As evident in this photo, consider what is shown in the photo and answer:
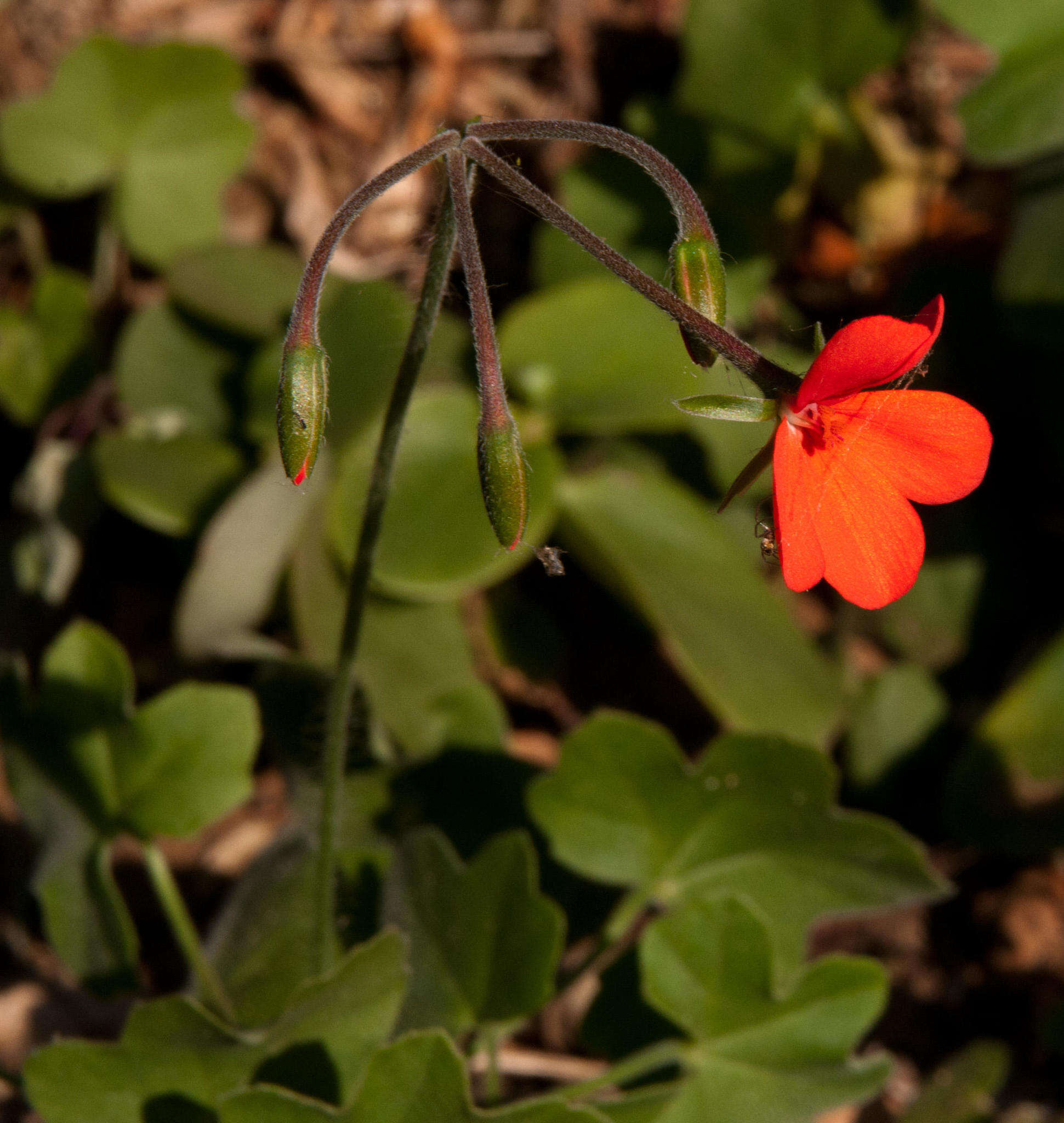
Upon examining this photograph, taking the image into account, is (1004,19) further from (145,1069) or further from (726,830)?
(145,1069)

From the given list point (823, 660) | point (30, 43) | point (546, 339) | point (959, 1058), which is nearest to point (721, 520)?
point (823, 660)

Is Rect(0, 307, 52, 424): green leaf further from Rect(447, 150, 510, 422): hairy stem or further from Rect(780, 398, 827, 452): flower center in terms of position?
Rect(780, 398, 827, 452): flower center

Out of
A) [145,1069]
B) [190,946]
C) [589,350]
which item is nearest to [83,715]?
[190,946]

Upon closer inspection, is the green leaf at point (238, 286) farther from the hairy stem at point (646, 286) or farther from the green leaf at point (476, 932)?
the hairy stem at point (646, 286)

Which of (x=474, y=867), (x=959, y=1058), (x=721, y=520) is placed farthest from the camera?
(x=721, y=520)

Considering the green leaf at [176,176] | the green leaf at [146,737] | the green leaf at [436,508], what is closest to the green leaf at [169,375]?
the green leaf at [176,176]

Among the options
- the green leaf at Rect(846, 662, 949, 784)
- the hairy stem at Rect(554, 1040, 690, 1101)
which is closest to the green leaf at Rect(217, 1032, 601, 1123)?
the hairy stem at Rect(554, 1040, 690, 1101)

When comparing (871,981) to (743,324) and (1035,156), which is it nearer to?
(743,324)
